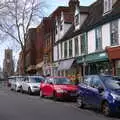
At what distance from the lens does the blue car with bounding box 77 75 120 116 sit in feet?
55.0

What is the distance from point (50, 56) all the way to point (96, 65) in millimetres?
19671

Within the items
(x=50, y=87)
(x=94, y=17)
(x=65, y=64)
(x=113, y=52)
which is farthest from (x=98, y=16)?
(x=50, y=87)

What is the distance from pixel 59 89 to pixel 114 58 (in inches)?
280

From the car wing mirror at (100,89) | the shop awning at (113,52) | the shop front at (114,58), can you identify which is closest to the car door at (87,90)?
the car wing mirror at (100,89)

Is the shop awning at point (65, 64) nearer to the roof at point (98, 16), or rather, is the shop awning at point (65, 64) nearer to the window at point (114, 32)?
the roof at point (98, 16)

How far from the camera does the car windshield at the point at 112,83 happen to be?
17748mm

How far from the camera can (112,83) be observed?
18.2 meters

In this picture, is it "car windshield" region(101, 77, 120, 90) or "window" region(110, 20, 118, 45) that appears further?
"window" region(110, 20, 118, 45)

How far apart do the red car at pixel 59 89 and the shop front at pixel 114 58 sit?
5.32 meters

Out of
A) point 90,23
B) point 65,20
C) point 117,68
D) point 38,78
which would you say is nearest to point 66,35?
point 65,20

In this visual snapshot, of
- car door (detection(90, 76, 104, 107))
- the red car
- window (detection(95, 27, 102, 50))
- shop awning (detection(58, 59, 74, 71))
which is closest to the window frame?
window (detection(95, 27, 102, 50))

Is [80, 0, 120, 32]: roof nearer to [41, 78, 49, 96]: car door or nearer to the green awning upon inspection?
the green awning

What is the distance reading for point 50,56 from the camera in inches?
2194

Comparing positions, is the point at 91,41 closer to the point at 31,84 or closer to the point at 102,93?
the point at 31,84
